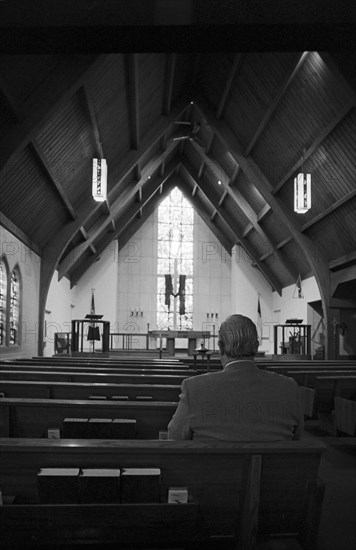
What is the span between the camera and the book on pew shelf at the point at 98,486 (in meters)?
1.56

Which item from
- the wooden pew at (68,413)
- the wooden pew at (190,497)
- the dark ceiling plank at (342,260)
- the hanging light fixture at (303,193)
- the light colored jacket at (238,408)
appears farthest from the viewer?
the dark ceiling plank at (342,260)

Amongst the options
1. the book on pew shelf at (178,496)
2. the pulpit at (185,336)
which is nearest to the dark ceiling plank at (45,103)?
the book on pew shelf at (178,496)

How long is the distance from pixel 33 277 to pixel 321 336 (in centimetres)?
740

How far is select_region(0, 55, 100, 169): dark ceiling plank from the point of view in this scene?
7355 mm

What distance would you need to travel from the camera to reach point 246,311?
17422mm

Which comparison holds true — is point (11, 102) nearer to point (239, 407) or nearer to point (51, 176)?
point (51, 176)

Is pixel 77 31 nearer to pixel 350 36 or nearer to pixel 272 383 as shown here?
pixel 350 36

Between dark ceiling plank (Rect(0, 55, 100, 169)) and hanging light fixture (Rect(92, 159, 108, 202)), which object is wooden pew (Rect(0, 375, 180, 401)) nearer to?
dark ceiling plank (Rect(0, 55, 100, 169))

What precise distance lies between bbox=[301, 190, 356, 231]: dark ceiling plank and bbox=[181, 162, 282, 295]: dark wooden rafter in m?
4.41

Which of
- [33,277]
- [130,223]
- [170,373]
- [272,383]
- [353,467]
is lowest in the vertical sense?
[353,467]

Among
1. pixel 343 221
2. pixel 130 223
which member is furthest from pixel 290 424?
pixel 130 223

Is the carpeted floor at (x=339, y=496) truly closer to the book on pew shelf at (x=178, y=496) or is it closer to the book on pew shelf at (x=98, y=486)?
the book on pew shelf at (x=178, y=496)

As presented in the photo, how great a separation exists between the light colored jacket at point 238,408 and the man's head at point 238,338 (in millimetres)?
78

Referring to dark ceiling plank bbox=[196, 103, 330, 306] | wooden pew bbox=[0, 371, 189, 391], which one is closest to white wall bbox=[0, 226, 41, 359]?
wooden pew bbox=[0, 371, 189, 391]
